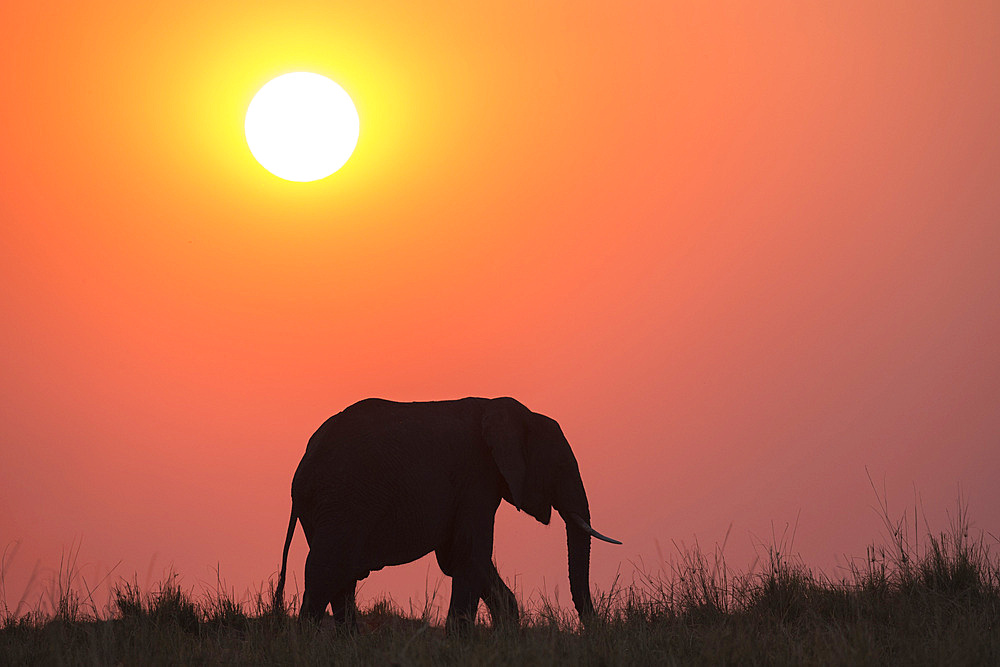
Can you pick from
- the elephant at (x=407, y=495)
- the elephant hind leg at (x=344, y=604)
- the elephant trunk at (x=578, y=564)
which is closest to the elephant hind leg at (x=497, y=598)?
the elephant at (x=407, y=495)

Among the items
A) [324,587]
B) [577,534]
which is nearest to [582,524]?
[577,534]

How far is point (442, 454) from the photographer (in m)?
10.2

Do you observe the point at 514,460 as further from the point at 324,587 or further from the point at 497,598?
the point at 324,587

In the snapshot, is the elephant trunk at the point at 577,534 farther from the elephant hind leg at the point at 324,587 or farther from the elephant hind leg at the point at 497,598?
the elephant hind leg at the point at 324,587

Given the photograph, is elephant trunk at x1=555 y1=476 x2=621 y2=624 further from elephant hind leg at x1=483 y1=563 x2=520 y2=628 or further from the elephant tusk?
elephant hind leg at x1=483 y1=563 x2=520 y2=628

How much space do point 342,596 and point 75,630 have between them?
230 centimetres

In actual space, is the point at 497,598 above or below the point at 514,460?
below

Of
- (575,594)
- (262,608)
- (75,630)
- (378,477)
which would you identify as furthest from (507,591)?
(75,630)

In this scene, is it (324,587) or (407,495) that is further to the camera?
(407,495)

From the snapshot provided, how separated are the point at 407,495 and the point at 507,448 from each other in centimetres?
112

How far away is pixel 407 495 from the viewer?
9977 mm

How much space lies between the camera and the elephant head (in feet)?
34.7

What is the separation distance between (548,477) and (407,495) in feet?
6.15

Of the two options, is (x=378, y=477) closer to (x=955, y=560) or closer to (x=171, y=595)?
(x=171, y=595)
